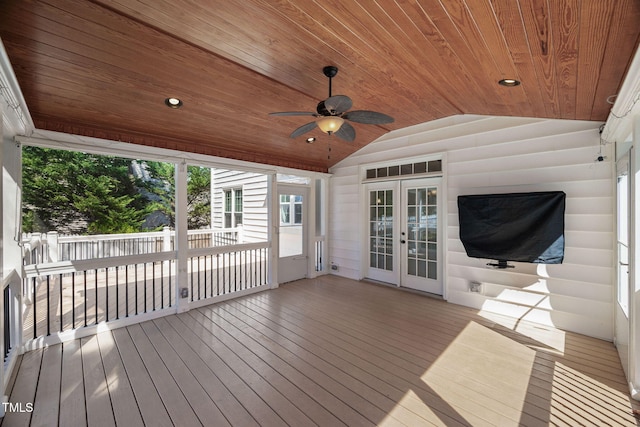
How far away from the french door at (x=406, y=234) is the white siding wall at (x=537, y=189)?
0.34 meters

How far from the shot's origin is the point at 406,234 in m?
5.05

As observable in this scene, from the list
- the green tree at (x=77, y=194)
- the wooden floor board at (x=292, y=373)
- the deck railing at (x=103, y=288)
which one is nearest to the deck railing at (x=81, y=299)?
the deck railing at (x=103, y=288)

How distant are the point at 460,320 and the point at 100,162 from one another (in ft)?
31.8

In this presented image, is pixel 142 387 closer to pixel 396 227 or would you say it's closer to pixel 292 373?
pixel 292 373

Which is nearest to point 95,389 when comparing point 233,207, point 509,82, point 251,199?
point 509,82

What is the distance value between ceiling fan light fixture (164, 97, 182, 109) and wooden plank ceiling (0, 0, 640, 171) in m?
0.07

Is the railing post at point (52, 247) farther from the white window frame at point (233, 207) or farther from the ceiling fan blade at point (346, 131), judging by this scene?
the ceiling fan blade at point (346, 131)

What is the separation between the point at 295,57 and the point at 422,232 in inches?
142

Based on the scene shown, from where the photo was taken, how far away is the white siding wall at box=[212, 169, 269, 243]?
630 centimetres

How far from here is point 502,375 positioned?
95.7 inches

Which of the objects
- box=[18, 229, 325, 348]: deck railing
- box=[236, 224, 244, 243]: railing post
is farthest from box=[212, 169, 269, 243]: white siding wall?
box=[18, 229, 325, 348]: deck railing

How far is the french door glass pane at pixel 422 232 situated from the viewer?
15.4ft

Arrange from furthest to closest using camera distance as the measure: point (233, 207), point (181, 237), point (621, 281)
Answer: point (233, 207) < point (181, 237) < point (621, 281)

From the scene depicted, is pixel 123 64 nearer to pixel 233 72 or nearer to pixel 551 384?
pixel 233 72
